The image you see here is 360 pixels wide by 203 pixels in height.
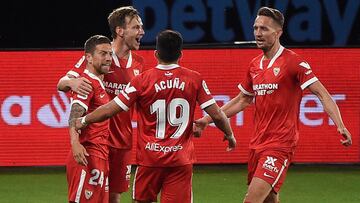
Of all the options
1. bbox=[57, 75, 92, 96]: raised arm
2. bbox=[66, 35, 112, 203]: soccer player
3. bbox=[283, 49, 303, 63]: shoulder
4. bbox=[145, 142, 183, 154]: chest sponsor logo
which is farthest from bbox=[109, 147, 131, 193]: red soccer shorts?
bbox=[283, 49, 303, 63]: shoulder

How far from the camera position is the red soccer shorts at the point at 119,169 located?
857 cm

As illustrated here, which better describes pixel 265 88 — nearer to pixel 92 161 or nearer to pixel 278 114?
pixel 278 114

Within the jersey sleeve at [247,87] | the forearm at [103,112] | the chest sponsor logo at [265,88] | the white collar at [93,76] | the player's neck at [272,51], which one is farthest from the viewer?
the jersey sleeve at [247,87]

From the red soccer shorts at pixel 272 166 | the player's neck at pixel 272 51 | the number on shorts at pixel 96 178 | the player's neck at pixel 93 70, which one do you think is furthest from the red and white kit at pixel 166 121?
the player's neck at pixel 272 51

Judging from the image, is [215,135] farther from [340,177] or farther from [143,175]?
[143,175]

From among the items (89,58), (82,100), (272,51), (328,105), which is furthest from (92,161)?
(328,105)

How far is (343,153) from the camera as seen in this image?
13.1m

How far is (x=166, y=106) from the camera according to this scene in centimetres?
722

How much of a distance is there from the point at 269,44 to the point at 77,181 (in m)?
2.18

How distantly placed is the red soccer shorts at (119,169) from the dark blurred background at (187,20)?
6678 mm

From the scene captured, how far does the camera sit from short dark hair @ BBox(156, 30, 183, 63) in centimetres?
714

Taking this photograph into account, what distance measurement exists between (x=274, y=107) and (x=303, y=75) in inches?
15.1

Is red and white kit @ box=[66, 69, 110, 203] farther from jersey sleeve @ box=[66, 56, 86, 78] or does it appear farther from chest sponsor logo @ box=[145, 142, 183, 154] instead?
chest sponsor logo @ box=[145, 142, 183, 154]

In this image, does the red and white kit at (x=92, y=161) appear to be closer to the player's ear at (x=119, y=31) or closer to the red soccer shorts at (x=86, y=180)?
the red soccer shorts at (x=86, y=180)
